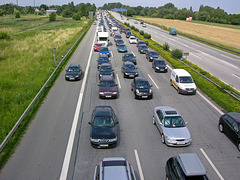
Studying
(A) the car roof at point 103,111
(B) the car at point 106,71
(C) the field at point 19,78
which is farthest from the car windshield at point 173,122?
(B) the car at point 106,71

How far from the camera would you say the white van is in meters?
22.1

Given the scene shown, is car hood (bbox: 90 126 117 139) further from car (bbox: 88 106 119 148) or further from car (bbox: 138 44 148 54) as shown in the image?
car (bbox: 138 44 148 54)

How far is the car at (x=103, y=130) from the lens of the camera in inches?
509

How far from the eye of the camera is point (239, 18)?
458ft

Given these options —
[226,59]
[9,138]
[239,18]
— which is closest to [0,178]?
[9,138]

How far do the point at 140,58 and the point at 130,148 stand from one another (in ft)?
88.0

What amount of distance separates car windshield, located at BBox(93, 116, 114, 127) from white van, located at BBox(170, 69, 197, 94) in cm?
1031

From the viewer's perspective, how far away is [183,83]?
22.7 metres

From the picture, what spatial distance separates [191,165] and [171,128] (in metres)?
4.77

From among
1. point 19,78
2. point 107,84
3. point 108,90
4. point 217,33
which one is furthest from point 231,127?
point 217,33

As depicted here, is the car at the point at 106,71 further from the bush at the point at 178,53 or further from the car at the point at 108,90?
the bush at the point at 178,53

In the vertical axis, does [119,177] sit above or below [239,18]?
below

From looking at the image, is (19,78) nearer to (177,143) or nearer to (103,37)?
(177,143)

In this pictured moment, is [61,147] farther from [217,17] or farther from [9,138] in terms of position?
[217,17]
